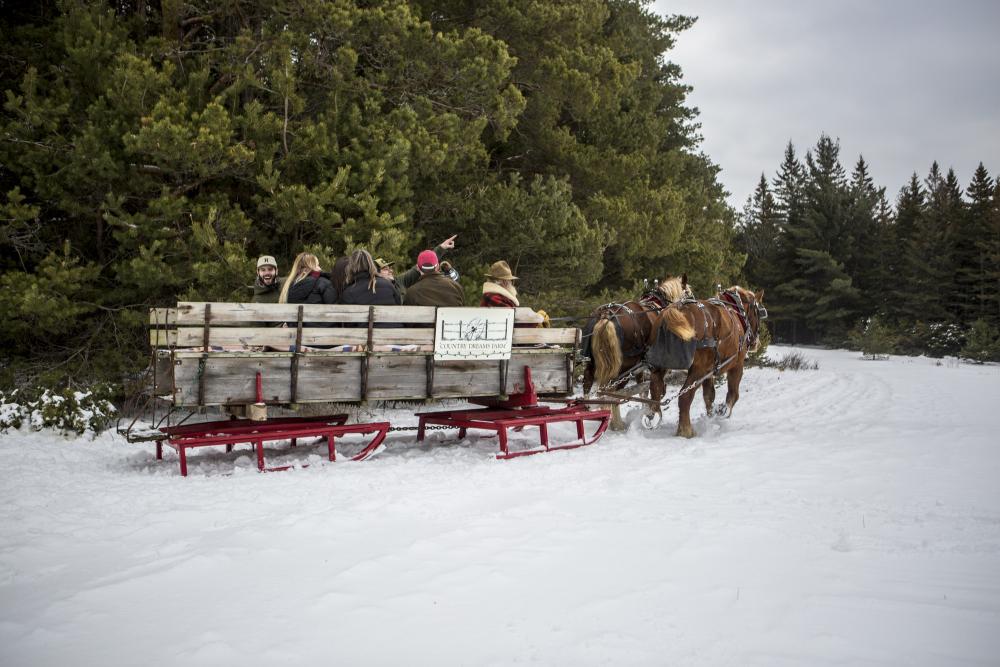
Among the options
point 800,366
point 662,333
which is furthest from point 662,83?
point 662,333

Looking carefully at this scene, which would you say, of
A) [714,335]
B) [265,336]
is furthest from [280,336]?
[714,335]

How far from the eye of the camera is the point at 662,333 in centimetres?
873

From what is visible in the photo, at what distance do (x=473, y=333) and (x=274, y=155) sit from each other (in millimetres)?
4675

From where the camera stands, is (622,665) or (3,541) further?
(3,541)

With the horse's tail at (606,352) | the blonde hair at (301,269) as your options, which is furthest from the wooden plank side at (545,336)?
the blonde hair at (301,269)

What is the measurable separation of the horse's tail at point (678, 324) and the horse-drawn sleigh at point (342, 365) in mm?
1305

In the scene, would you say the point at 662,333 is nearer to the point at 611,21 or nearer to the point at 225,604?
the point at 225,604

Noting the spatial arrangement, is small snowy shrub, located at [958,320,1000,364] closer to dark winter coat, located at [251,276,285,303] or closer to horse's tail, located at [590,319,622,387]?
horse's tail, located at [590,319,622,387]

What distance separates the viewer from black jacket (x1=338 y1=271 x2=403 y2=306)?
23.6 ft

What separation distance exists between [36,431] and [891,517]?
9.11m

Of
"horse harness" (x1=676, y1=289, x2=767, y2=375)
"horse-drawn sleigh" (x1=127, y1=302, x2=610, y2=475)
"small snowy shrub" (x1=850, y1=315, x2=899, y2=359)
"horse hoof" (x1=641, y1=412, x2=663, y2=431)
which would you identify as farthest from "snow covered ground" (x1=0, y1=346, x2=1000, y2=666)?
"small snowy shrub" (x1=850, y1=315, x2=899, y2=359)

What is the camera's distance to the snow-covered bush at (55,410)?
8914 mm

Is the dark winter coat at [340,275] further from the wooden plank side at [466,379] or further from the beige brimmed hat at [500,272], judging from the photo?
the beige brimmed hat at [500,272]

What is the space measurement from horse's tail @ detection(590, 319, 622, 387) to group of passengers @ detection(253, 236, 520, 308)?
1.42 metres
